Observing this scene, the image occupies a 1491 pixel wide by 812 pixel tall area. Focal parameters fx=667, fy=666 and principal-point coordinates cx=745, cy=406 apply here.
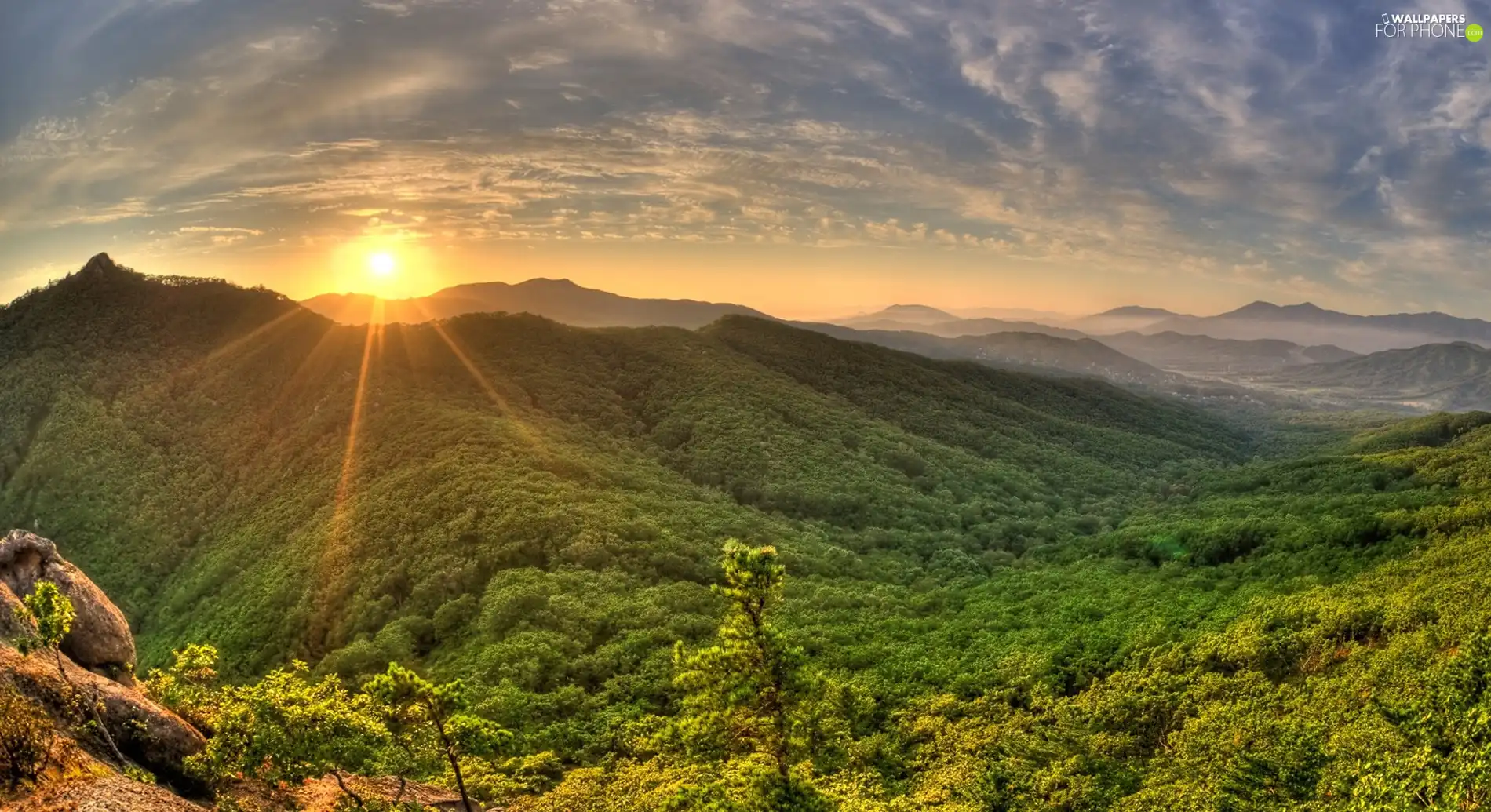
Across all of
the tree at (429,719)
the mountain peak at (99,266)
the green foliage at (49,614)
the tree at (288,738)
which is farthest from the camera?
the mountain peak at (99,266)

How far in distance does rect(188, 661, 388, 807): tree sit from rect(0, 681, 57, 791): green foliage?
4.58m

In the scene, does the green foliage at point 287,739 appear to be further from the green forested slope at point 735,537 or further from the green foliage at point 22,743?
the green forested slope at point 735,537

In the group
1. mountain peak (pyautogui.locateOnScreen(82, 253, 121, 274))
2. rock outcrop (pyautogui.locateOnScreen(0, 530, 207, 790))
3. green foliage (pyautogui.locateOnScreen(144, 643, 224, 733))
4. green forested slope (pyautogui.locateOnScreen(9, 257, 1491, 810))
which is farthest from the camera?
mountain peak (pyautogui.locateOnScreen(82, 253, 121, 274))

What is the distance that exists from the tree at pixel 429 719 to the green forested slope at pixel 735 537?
8604 millimetres

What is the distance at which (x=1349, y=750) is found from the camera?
87.0 ft

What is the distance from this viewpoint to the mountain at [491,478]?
5509 centimetres


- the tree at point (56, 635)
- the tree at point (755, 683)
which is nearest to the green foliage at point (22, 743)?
the tree at point (56, 635)

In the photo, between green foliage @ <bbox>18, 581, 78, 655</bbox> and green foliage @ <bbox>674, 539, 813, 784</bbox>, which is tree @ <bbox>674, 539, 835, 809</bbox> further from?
green foliage @ <bbox>18, 581, 78, 655</bbox>

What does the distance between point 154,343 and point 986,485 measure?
136 metres

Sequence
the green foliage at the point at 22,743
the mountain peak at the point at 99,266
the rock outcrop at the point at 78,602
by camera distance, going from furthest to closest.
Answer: the mountain peak at the point at 99,266, the rock outcrop at the point at 78,602, the green foliage at the point at 22,743

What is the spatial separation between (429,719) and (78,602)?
864 inches

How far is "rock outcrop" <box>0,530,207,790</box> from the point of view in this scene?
25328 millimetres

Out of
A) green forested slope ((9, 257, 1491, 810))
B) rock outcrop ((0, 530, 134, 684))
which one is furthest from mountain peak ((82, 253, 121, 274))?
rock outcrop ((0, 530, 134, 684))

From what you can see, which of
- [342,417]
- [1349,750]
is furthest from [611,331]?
[1349,750]
